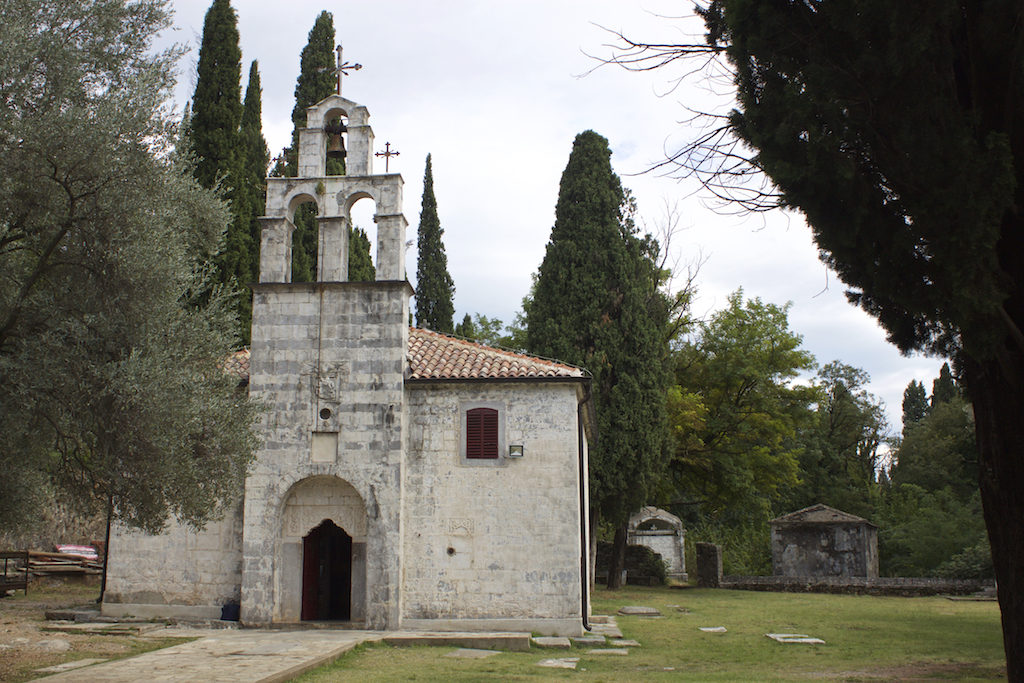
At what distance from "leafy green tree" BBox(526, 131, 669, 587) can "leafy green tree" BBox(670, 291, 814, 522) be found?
10.8 ft

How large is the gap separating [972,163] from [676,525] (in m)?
26.1

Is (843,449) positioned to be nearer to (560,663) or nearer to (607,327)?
(607,327)

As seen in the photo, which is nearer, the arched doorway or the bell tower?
the bell tower

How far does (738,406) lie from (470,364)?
15.7m

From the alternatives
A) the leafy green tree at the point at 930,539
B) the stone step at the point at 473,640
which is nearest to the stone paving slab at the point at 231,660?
the stone step at the point at 473,640

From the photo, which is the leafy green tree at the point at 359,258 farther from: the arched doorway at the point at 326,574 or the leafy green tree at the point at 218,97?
the arched doorway at the point at 326,574

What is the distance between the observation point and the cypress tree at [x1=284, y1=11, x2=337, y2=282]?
88.9 ft

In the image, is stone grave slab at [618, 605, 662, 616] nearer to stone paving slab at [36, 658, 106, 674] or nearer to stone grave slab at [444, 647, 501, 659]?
stone grave slab at [444, 647, 501, 659]

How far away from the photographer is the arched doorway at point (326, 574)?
15391 millimetres

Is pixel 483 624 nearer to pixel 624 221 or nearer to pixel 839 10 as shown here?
pixel 839 10

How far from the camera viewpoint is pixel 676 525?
100ft

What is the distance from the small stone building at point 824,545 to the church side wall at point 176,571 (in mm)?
20567

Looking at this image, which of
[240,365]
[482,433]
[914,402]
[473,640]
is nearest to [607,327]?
[482,433]

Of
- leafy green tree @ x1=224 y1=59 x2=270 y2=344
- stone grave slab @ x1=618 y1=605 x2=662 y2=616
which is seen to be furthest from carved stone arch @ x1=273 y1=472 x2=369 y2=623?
leafy green tree @ x1=224 y1=59 x2=270 y2=344
